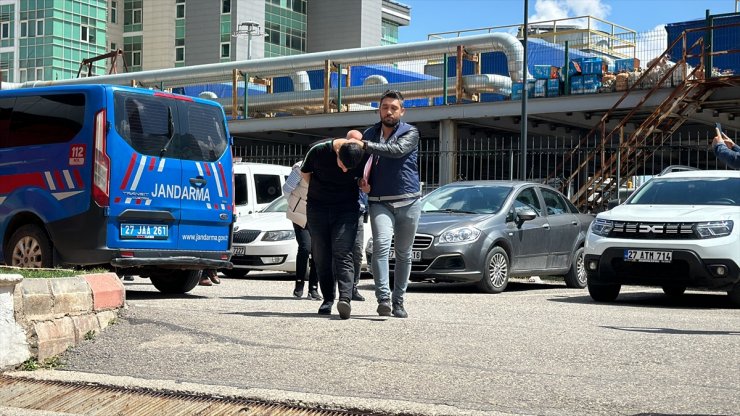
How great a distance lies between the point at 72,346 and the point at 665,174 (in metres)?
8.70

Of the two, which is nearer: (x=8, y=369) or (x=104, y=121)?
(x=8, y=369)

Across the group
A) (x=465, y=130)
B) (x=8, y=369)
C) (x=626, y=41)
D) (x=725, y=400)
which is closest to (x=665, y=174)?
(x=725, y=400)

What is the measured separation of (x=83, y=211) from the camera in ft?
36.5

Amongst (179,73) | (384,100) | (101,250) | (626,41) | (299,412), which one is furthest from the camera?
(626,41)

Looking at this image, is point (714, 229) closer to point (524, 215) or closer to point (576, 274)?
point (524, 215)

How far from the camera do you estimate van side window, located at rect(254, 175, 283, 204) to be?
763 inches

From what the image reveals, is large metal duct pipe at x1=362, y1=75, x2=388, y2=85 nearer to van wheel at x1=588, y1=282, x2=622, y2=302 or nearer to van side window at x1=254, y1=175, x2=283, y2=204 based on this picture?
van side window at x1=254, y1=175, x2=283, y2=204

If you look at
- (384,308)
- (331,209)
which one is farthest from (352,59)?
(384,308)

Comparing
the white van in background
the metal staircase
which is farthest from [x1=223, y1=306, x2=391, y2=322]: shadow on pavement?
the metal staircase

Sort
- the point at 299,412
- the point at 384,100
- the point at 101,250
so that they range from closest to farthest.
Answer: the point at 299,412 < the point at 384,100 < the point at 101,250

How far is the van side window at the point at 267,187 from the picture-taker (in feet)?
63.6

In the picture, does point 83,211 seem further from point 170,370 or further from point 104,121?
point 170,370

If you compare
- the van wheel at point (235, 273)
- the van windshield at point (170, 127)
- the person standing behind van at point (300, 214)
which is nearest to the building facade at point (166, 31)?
the van wheel at point (235, 273)

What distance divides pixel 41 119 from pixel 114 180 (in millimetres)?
1340
